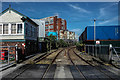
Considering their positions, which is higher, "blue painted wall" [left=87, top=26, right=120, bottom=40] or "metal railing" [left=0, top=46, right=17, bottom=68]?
"blue painted wall" [left=87, top=26, right=120, bottom=40]

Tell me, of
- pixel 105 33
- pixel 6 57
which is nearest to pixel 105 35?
pixel 105 33

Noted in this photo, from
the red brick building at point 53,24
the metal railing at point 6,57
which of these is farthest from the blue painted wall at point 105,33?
the red brick building at point 53,24

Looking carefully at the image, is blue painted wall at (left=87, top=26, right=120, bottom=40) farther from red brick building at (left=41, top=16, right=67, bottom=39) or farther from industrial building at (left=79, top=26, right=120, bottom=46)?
red brick building at (left=41, top=16, right=67, bottom=39)

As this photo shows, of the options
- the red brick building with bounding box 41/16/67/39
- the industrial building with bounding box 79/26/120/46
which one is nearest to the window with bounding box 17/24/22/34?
the industrial building with bounding box 79/26/120/46

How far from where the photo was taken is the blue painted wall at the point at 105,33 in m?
22.2

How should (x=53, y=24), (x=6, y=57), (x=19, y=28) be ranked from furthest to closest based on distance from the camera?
(x=53, y=24), (x=19, y=28), (x=6, y=57)

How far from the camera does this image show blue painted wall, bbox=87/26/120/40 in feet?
72.9

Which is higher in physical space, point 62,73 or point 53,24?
point 53,24

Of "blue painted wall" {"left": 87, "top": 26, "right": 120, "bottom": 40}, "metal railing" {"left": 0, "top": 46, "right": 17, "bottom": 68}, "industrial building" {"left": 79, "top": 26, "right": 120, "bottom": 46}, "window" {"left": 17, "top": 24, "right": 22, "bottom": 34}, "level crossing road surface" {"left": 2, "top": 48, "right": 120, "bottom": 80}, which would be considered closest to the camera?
"level crossing road surface" {"left": 2, "top": 48, "right": 120, "bottom": 80}

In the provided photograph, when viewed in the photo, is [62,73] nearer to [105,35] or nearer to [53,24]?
[105,35]

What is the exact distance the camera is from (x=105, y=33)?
22609 millimetres

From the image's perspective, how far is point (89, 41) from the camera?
23.2 m

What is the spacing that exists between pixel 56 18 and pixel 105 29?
49764mm

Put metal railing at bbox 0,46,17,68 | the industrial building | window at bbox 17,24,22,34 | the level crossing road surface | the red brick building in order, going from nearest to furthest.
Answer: the level crossing road surface < metal railing at bbox 0,46,17,68 < window at bbox 17,24,22,34 < the industrial building < the red brick building
